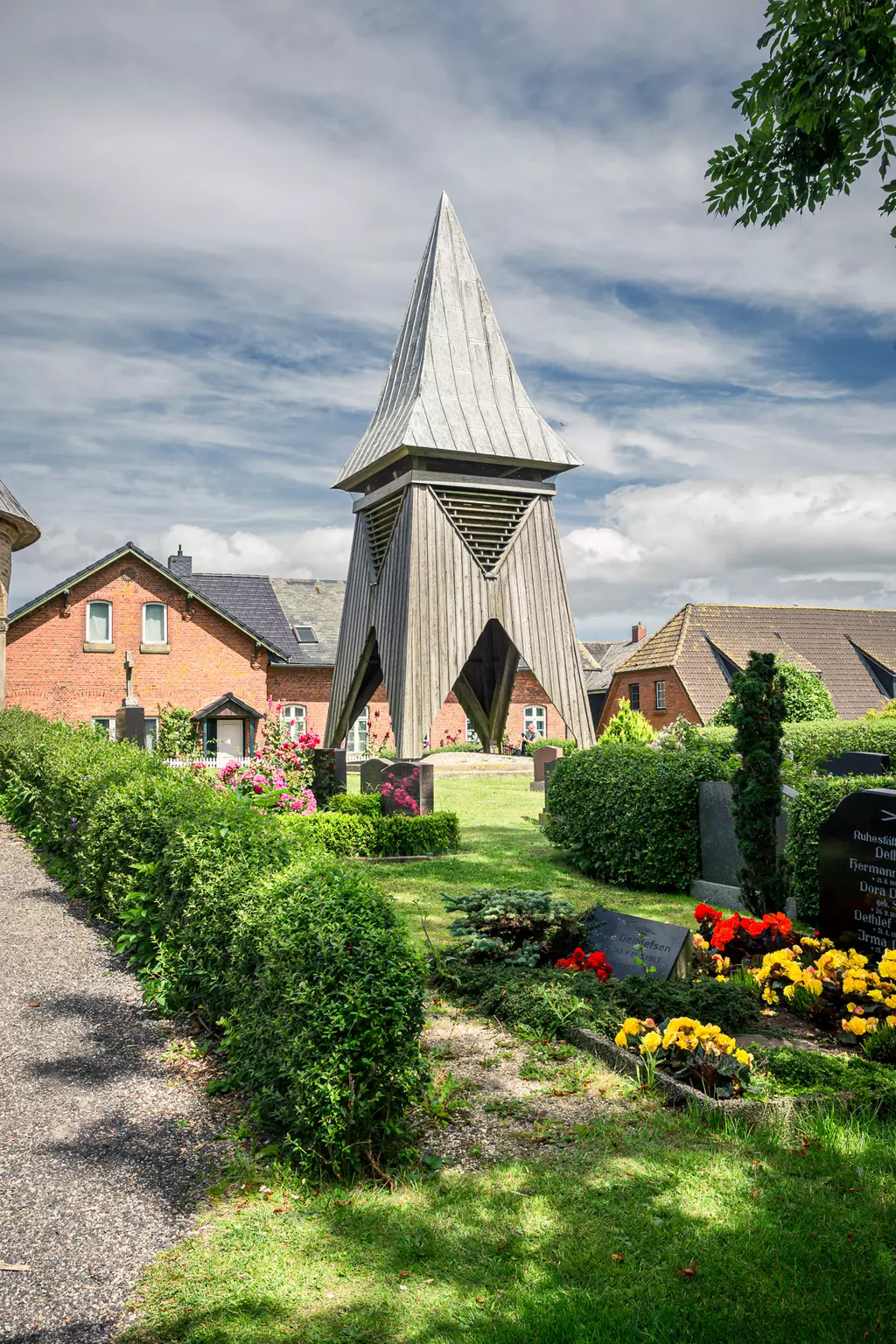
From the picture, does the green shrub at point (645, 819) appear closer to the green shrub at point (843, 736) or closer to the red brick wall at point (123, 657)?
the green shrub at point (843, 736)

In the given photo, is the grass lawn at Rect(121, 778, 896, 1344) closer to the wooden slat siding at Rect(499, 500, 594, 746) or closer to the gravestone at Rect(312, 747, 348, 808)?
the gravestone at Rect(312, 747, 348, 808)

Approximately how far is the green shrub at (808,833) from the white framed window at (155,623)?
80.5 feet

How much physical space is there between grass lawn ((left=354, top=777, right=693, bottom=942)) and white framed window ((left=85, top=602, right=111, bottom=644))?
54.7 ft

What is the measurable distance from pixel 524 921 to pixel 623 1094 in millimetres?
2324

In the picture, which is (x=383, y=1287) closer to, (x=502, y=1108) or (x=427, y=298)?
(x=502, y=1108)

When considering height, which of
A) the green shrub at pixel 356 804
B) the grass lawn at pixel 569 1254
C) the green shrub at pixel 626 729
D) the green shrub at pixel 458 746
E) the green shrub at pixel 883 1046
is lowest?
the grass lawn at pixel 569 1254

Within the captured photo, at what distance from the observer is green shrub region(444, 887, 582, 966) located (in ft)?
23.6

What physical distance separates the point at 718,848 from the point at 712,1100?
20.9 feet

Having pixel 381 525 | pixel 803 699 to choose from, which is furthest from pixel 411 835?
pixel 803 699

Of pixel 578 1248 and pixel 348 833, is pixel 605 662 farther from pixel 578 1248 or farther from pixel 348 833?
pixel 578 1248

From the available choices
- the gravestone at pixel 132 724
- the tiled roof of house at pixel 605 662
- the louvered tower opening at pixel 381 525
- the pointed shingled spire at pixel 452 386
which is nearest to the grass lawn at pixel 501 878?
the louvered tower opening at pixel 381 525

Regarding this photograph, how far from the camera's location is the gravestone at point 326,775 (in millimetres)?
15266

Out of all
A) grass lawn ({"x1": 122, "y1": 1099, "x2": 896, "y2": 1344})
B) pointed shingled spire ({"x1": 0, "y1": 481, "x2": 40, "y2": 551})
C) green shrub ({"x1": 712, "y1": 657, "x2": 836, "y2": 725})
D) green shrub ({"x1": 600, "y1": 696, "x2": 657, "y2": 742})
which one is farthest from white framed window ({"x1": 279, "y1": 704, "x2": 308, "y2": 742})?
grass lawn ({"x1": 122, "y1": 1099, "x2": 896, "y2": 1344})

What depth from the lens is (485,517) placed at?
18.9m
